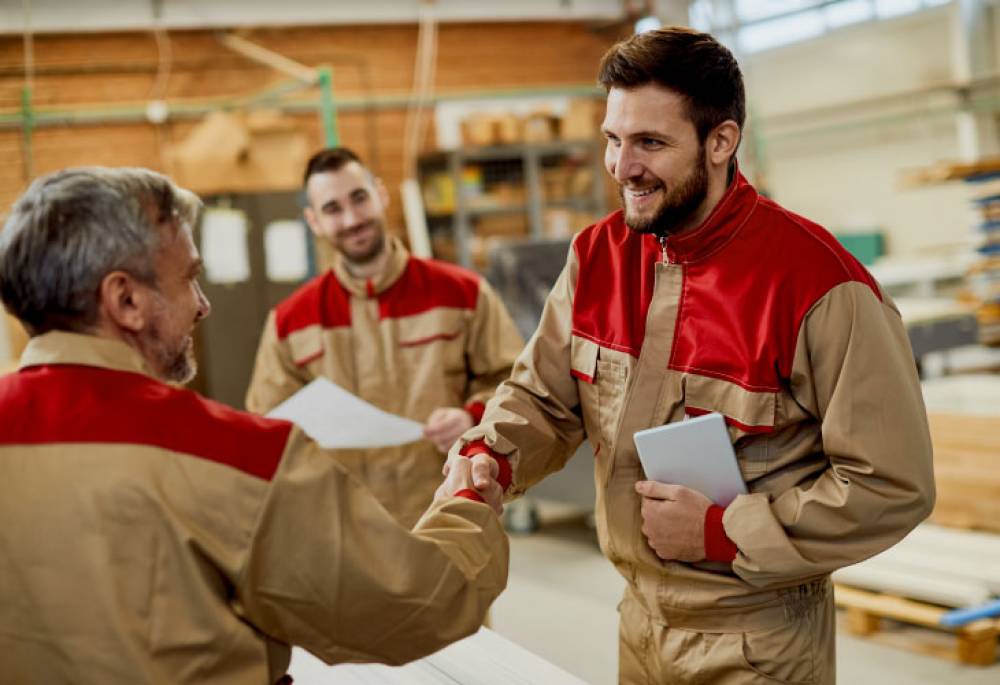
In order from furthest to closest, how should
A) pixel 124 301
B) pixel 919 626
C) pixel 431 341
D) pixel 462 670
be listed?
pixel 919 626 → pixel 431 341 → pixel 462 670 → pixel 124 301

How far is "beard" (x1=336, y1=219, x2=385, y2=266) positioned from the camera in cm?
318

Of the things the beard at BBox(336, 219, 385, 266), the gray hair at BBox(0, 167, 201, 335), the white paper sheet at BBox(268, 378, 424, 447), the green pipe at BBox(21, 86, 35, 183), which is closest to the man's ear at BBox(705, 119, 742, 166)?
the gray hair at BBox(0, 167, 201, 335)

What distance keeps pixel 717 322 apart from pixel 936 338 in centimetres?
651

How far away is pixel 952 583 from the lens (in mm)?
4199

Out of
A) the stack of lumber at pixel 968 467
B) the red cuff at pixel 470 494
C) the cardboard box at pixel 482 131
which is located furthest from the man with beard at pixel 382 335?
the cardboard box at pixel 482 131

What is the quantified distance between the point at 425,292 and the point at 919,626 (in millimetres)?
2726

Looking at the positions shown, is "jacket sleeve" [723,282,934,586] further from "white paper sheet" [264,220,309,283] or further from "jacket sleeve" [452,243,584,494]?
"white paper sheet" [264,220,309,283]

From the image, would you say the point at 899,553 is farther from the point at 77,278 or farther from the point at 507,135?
the point at 507,135

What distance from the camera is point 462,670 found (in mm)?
2258

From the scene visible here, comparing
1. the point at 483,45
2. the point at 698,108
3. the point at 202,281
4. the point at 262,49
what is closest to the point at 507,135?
the point at 483,45

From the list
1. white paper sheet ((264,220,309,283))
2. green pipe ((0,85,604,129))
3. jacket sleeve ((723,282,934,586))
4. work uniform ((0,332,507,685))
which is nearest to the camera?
work uniform ((0,332,507,685))

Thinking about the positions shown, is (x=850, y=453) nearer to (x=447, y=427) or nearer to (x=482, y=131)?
(x=447, y=427)

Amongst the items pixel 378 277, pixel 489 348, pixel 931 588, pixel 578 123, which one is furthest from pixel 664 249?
pixel 578 123

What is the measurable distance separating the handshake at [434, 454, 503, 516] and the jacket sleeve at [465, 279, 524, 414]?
47.7 inches
